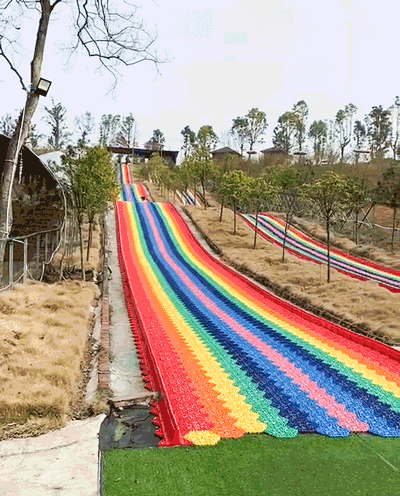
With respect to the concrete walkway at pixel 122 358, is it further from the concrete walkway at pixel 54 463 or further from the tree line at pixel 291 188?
the tree line at pixel 291 188

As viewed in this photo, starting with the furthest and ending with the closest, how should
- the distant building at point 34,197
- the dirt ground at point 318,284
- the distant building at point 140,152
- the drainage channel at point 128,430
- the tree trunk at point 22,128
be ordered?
the distant building at point 140,152, the distant building at point 34,197, the dirt ground at point 318,284, the tree trunk at point 22,128, the drainage channel at point 128,430

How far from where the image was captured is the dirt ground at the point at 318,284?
31.8ft

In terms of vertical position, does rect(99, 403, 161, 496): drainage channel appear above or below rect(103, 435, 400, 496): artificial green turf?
below

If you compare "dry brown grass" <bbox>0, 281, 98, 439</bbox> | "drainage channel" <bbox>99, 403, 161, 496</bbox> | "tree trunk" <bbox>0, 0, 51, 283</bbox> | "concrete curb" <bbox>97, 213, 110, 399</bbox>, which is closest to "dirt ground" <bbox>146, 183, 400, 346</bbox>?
"concrete curb" <bbox>97, 213, 110, 399</bbox>

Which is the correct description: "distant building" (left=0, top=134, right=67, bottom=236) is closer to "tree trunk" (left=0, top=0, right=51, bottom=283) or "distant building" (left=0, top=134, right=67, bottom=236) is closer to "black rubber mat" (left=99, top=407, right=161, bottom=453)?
"tree trunk" (left=0, top=0, right=51, bottom=283)

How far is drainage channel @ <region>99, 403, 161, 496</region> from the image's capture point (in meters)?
4.66

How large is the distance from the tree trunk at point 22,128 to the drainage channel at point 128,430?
470 cm

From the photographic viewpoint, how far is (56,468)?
414 centimetres

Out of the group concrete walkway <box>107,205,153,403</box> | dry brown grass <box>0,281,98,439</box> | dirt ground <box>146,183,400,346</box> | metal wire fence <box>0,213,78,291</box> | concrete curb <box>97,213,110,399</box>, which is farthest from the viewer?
metal wire fence <box>0,213,78,291</box>

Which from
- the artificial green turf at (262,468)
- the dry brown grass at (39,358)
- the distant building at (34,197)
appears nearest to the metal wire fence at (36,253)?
the distant building at (34,197)

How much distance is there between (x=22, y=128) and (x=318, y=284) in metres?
8.74

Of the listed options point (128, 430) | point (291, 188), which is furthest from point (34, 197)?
point (291, 188)

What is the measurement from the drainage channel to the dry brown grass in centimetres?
47

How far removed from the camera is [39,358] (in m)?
6.17
